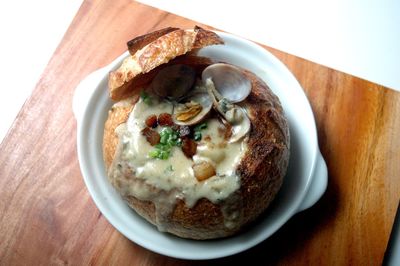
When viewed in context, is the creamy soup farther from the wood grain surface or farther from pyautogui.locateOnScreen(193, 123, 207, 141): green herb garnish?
the wood grain surface

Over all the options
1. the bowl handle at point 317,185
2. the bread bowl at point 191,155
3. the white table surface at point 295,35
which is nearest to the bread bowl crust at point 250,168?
the bread bowl at point 191,155

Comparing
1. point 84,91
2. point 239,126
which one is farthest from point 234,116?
point 84,91

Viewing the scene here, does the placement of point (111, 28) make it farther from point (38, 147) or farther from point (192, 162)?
point (192, 162)

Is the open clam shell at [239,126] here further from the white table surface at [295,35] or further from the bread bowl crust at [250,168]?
the white table surface at [295,35]

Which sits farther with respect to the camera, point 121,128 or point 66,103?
point 66,103

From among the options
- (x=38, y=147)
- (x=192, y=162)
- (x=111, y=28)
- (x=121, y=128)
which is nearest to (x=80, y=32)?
(x=111, y=28)
